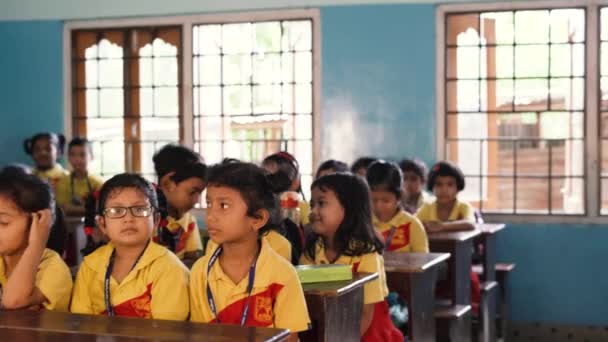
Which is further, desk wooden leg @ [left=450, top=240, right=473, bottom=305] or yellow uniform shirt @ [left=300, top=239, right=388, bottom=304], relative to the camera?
desk wooden leg @ [left=450, top=240, right=473, bottom=305]

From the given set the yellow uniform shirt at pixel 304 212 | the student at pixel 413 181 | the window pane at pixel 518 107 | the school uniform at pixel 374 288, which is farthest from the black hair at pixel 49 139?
the school uniform at pixel 374 288

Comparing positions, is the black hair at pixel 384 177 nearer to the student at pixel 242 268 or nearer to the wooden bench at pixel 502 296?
the wooden bench at pixel 502 296

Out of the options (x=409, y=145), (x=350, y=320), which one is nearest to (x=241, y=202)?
(x=350, y=320)

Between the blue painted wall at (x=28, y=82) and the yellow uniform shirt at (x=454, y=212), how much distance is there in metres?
2.66

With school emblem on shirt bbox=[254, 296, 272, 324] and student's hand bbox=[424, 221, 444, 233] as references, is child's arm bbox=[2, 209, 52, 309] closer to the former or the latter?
school emblem on shirt bbox=[254, 296, 272, 324]

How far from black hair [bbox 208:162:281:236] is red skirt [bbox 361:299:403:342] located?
2.78ft

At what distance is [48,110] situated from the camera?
6898mm

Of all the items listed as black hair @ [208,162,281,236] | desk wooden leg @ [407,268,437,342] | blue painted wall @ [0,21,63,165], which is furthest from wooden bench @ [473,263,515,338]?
black hair @ [208,162,281,236]

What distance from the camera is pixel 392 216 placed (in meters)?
4.58

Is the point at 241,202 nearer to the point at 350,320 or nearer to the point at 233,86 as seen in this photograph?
the point at 350,320

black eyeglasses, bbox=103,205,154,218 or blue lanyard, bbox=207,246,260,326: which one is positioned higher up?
black eyeglasses, bbox=103,205,154,218

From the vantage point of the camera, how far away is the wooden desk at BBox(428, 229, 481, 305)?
4.82 metres

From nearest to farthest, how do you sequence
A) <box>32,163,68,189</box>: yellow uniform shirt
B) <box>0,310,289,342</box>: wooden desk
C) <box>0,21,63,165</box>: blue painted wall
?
<box>0,310,289,342</box>: wooden desk, <box>32,163,68,189</box>: yellow uniform shirt, <box>0,21,63,165</box>: blue painted wall

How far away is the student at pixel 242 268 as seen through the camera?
2.70 m
